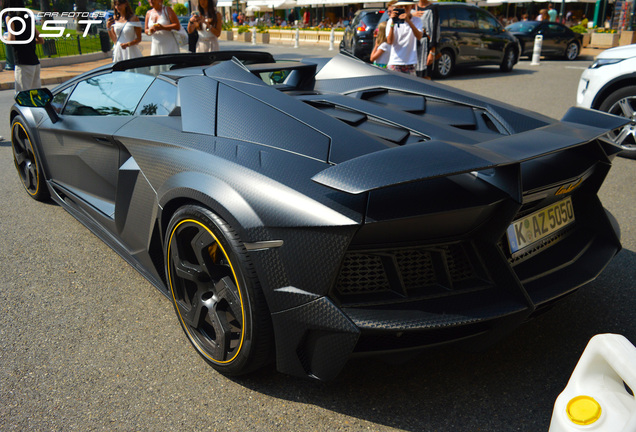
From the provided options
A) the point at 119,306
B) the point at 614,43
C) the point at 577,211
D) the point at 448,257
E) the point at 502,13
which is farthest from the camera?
the point at 502,13

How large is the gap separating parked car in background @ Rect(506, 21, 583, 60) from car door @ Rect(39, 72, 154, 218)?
16.7 meters

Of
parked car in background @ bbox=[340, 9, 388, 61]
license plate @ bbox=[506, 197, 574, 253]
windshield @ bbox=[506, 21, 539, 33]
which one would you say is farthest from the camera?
windshield @ bbox=[506, 21, 539, 33]

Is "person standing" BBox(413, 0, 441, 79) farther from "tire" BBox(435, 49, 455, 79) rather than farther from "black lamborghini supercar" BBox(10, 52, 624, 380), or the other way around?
"tire" BBox(435, 49, 455, 79)

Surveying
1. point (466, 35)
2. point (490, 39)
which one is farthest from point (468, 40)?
point (490, 39)

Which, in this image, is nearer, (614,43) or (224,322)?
(224,322)

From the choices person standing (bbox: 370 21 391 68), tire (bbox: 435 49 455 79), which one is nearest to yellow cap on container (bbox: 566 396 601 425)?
person standing (bbox: 370 21 391 68)

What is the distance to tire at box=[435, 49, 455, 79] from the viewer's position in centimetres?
1337

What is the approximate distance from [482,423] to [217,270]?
1199 millimetres

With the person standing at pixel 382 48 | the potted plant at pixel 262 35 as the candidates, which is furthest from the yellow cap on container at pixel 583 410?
the potted plant at pixel 262 35

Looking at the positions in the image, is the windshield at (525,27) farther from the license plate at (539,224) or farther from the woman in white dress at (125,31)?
the license plate at (539,224)

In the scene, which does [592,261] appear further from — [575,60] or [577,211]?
[575,60]

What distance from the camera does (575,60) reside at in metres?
18.8

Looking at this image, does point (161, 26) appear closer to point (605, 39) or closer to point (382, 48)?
point (382, 48)

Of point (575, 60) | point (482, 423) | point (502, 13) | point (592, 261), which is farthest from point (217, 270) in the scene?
point (502, 13)
